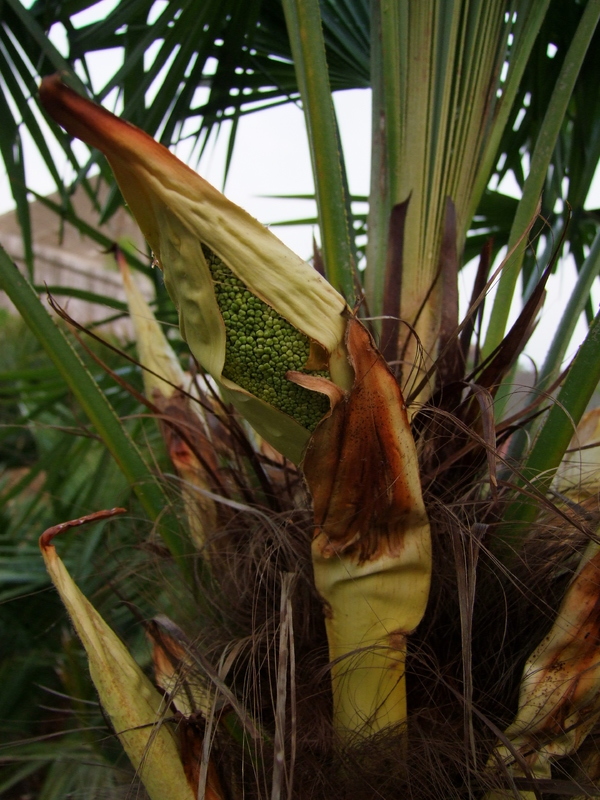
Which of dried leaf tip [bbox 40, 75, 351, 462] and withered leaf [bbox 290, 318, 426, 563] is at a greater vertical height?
dried leaf tip [bbox 40, 75, 351, 462]

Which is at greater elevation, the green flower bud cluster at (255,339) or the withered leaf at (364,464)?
the green flower bud cluster at (255,339)

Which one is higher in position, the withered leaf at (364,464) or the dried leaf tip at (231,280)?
the dried leaf tip at (231,280)

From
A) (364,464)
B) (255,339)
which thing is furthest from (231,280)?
(364,464)

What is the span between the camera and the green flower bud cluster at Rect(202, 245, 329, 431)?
44 cm

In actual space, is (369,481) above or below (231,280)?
below

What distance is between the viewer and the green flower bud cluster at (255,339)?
439 mm

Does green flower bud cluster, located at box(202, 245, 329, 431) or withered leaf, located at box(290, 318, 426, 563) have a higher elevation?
green flower bud cluster, located at box(202, 245, 329, 431)

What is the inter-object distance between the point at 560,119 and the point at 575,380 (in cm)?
31

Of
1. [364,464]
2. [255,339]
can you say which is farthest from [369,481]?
[255,339]

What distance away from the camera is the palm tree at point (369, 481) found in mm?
449

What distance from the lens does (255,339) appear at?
1.45 ft

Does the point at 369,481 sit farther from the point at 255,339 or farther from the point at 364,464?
the point at 255,339

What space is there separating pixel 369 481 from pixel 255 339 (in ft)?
0.42

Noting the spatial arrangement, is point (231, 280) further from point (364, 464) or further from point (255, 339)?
point (364, 464)
